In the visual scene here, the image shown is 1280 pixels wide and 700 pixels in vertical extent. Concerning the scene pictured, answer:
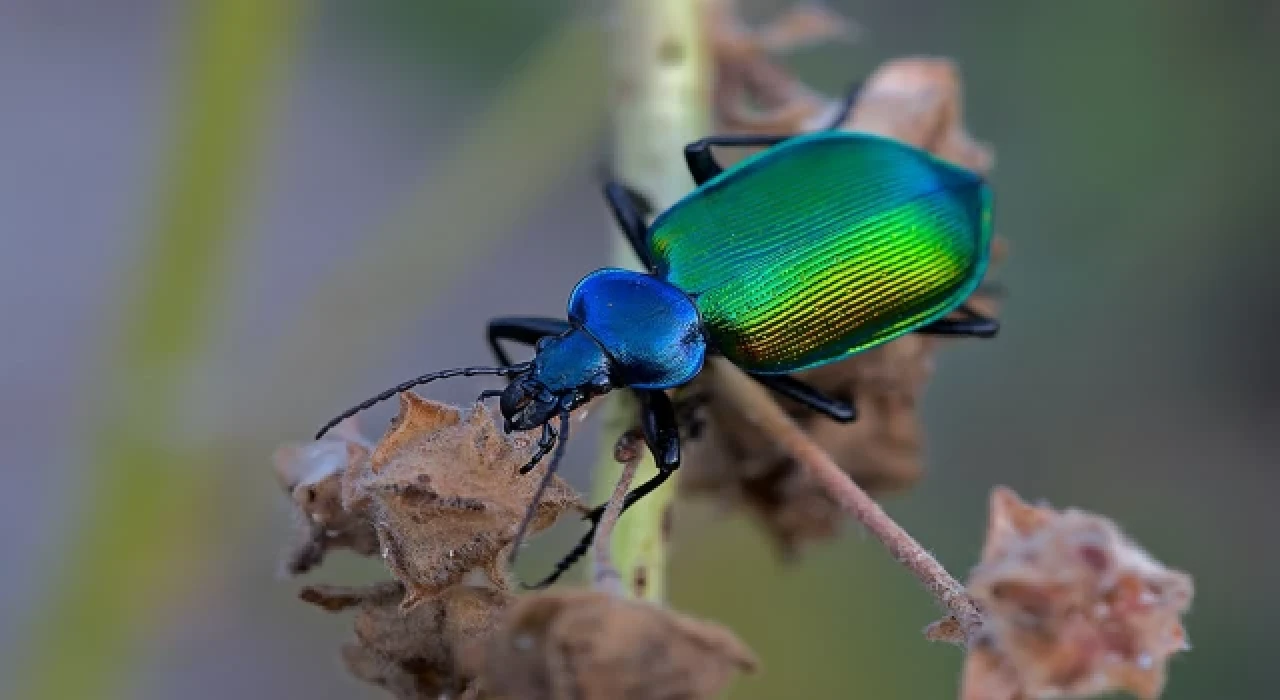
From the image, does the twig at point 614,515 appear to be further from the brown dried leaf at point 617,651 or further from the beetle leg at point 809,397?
the beetle leg at point 809,397

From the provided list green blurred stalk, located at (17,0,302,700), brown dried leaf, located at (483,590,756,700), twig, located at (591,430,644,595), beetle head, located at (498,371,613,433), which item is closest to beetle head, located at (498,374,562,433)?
beetle head, located at (498,371,613,433)

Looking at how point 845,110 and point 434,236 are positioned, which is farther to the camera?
point 434,236

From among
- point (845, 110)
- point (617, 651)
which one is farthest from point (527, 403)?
point (845, 110)

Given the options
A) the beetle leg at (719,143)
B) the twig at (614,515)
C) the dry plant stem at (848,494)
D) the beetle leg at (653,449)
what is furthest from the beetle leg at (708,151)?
the twig at (614,515)

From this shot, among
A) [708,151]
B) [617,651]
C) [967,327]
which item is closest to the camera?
[617,651]

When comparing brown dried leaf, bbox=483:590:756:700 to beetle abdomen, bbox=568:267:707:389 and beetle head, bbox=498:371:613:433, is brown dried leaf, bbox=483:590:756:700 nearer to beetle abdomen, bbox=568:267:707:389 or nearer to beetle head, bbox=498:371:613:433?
beetle head, bbox=498:371:613:433

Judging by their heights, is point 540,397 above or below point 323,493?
below

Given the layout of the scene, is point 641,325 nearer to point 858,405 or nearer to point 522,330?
point 522,330
